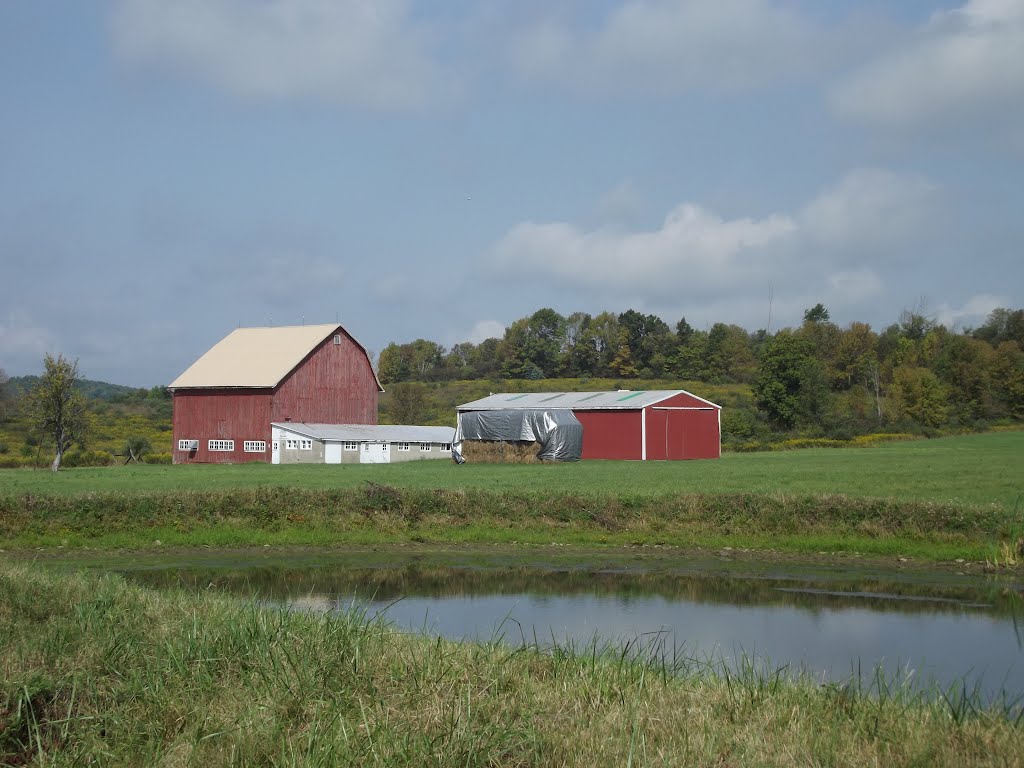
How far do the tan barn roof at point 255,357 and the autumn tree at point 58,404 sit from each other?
10.3 m

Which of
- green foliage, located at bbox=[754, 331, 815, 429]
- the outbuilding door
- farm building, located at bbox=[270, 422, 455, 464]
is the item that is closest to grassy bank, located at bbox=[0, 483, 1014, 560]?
farm building, located at bbox=[270, 422, 455, 464]

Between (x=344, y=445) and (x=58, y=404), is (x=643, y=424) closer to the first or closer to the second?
(x=344, y=445)

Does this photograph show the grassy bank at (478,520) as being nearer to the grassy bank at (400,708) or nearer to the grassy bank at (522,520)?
the grassy bank at (522,520)

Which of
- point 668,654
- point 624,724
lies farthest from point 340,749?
point 668,654

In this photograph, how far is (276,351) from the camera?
66.4m

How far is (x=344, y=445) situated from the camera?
60594mm

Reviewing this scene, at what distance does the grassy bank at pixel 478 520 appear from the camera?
21672 mm

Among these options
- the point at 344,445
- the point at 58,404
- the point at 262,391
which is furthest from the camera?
the point at 262,391

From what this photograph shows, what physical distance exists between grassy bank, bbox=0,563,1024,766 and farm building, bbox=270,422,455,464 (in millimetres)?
50472

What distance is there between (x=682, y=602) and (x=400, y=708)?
9.66m

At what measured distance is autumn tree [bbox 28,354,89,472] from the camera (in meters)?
53.4

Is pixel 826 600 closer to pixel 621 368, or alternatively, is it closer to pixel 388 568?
pixel 388 568

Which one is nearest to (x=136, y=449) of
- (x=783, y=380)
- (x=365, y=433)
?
(x=365, y=433)

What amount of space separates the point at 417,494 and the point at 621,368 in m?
110
